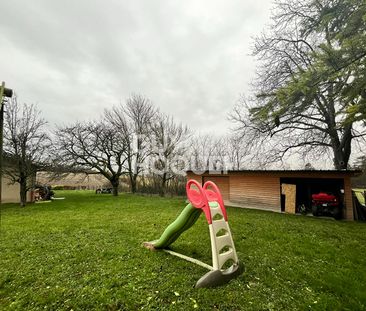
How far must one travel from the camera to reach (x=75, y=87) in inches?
455

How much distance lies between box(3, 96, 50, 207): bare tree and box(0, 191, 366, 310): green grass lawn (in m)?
6.87

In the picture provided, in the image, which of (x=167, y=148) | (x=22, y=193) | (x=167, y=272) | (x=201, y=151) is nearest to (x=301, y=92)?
(x=167, y=272)

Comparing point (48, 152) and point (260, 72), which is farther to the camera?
point (48, 152)

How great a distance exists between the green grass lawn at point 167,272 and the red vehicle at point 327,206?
3.34 m

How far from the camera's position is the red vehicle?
28.1 feet

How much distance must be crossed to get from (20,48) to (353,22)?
9166mm

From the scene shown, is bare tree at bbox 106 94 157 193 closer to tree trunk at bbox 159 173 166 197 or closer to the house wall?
tree trunk at bbox 159 173 166 197

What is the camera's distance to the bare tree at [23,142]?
11.0 metres

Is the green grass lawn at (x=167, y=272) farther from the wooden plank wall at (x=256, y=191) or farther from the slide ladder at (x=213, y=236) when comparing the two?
the wooden plank wall at (x=256, y=191)

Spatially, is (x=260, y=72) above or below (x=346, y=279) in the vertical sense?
above

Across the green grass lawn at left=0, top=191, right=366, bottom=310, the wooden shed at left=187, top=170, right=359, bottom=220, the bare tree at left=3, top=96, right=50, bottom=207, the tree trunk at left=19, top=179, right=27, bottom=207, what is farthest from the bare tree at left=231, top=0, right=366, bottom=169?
the tree trunk at left=19, top=179, right=27, bottom=207

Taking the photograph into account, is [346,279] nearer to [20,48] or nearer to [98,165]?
[20,48]

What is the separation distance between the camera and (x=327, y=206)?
28.5 feet

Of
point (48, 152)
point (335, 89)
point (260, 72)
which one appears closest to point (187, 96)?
point (260, 72)
